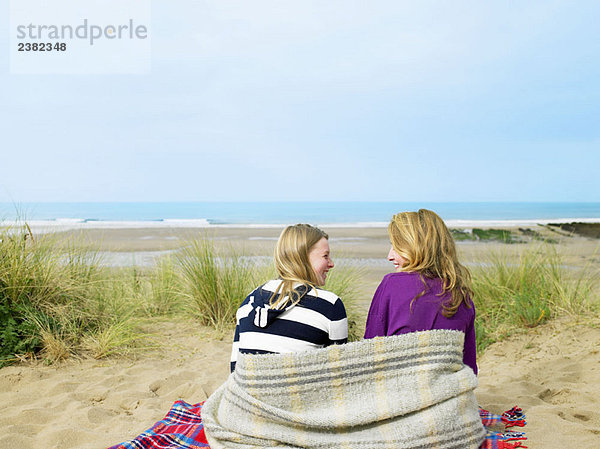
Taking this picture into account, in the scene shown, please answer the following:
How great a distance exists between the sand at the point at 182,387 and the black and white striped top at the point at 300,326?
1.35 meters

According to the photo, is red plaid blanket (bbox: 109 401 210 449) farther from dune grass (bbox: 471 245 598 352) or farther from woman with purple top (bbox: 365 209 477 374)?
dune grass (bbox: 471 245 598 352)

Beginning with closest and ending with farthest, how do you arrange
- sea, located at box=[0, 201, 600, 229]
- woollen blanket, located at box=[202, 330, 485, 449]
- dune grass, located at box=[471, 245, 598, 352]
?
woollen blanket, located at box=[202, 330, 485, 449]
dune grass, located at box=[471, 245, 598, 352]
sea, located at box=[0, 201, 600, 229]

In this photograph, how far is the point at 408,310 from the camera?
8.17 ft

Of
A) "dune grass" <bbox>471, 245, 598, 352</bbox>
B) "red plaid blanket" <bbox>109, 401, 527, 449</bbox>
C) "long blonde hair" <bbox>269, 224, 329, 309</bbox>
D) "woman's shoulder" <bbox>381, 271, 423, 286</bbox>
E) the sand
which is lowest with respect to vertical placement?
the sand

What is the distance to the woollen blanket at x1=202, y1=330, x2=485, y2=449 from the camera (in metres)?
2.34

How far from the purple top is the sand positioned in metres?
1.00

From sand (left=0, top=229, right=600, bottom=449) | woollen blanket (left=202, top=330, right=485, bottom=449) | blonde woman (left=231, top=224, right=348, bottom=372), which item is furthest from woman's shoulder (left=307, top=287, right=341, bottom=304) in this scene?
sand (left=0, top=229, right=600, bottom=449)

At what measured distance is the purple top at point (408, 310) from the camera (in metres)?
2.48

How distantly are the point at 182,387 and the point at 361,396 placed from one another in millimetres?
2162

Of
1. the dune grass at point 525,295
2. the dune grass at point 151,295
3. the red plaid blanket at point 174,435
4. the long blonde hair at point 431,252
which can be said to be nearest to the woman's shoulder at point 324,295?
the long blonde hair at point 431,252

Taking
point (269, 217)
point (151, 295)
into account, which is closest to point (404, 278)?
point (151, 295)

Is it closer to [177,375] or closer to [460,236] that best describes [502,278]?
[177,375]

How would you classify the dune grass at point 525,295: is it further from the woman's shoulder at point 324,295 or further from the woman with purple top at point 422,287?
the woman's shoulder at point 324,295

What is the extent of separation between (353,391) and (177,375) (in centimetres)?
239
